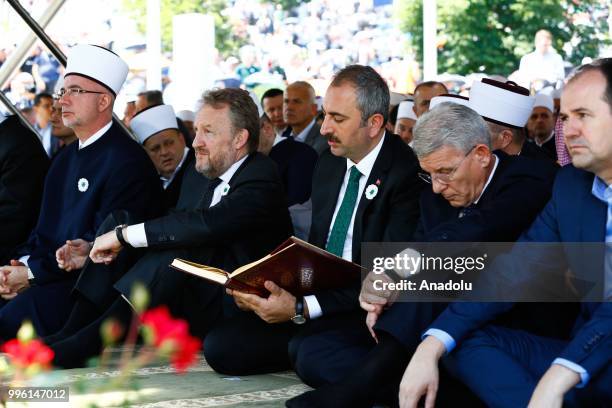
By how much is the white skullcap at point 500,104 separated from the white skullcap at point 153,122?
87.4 inches

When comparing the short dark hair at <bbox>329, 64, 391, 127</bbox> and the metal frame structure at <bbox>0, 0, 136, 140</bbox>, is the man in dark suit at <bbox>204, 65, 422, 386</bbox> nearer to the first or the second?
the short dark hair at <bbox>329, 64, 391, 127</bbox>

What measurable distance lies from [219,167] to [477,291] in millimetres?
1758

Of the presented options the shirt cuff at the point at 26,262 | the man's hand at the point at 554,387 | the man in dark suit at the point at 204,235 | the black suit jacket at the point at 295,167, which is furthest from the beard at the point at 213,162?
the man's hand at the point at 554,387

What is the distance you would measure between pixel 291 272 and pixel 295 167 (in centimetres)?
260

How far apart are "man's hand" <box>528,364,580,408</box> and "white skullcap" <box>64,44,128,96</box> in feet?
10.5

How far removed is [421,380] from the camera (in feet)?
10.2

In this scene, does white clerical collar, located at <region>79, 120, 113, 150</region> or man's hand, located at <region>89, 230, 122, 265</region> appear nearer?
man's hand, located at <region>89, 230, 122, 265</region>

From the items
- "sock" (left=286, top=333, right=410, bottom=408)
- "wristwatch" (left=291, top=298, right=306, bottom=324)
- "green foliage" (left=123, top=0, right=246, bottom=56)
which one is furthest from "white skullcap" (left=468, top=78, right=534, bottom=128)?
"green foliage" (left=123, top=0, right=246, bottom=56)

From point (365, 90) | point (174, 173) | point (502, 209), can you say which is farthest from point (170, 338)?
point (174, 173)

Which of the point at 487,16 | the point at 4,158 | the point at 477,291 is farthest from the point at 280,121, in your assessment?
the point at 487,16

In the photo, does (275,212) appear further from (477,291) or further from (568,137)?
(568,137)

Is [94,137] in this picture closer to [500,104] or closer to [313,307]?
[313,307]

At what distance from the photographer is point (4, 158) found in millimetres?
5730

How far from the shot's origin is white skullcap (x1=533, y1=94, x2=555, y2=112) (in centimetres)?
904
